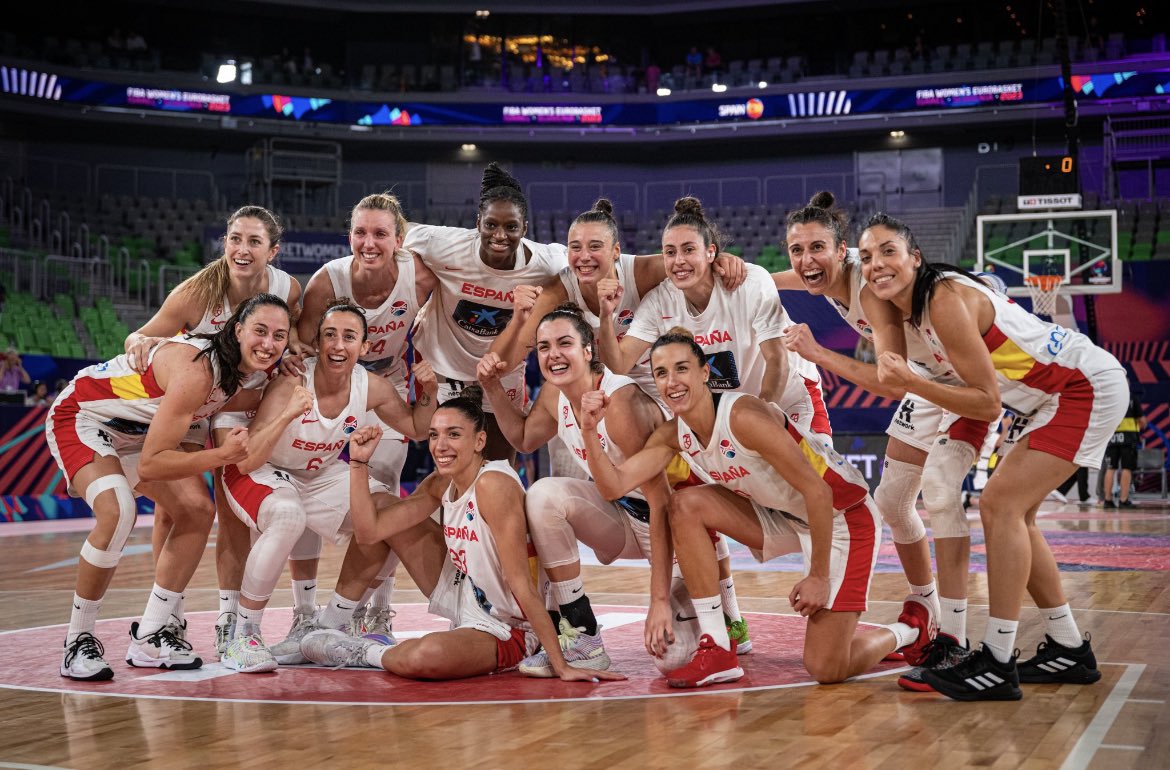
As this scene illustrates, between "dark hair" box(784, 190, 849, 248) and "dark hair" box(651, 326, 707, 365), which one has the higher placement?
"dark hair" box(784, 190, 849, 248)

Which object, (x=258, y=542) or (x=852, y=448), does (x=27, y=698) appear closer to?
(x=258, y=542)

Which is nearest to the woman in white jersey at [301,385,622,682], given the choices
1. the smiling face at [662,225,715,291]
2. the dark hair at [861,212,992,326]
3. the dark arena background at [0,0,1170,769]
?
the smiling face at [662,225,715,291]

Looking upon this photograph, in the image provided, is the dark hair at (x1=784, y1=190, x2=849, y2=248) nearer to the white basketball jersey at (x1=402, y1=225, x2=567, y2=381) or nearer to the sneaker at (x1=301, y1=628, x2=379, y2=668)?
the white basketball jersey at (x1=402, y1=225, x2=567, y2=381)

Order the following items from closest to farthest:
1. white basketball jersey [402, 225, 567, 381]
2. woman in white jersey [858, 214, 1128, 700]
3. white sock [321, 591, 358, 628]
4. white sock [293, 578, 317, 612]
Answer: woman in white jersey [858, 214, 1128, 700] < white sock [321, 591, 358, 628] < white sock [293, 578, 317, 612] < white basketball jersey [402, 225, 567, 381]

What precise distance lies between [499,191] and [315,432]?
1630 mm

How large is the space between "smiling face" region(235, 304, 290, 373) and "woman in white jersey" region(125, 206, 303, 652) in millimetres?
481

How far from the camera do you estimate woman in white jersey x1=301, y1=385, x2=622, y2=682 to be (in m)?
5.07

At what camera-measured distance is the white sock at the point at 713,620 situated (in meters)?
4.98

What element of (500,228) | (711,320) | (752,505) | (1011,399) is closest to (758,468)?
(752,505)

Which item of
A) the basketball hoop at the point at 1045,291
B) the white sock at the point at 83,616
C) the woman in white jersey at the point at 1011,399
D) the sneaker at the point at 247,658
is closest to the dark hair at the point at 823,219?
the woman in white jersey at the point at 1011,399

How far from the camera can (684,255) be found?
5688mm

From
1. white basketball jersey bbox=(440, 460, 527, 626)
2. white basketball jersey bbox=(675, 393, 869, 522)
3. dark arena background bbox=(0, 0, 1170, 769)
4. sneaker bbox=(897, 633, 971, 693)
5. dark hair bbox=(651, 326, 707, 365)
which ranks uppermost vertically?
dark arena background bbox=(0, 0, 1170, 769)

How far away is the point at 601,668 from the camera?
525cm

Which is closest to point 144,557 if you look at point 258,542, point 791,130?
point 258,542
